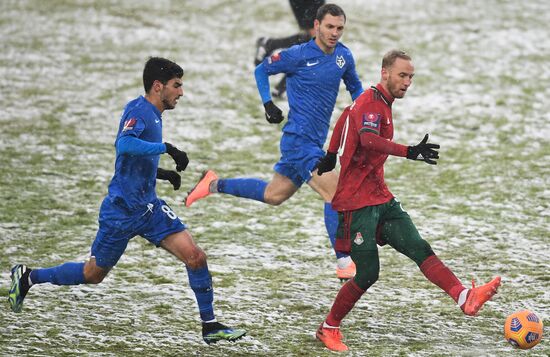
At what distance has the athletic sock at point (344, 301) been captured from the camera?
6.30m

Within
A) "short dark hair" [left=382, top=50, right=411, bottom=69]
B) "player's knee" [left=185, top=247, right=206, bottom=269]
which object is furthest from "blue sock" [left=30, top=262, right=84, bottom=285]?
"short dark hair" [left=382, top=50, right=411, bottom=69]

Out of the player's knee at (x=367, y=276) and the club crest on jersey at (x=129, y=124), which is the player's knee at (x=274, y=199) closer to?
the player's knee at (x=367, y=276)

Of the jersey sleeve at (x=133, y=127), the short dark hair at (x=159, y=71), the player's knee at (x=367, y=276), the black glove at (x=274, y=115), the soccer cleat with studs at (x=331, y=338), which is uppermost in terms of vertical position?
the short dark hair at (x=159, y=71)

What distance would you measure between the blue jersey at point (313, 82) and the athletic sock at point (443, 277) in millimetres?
1898

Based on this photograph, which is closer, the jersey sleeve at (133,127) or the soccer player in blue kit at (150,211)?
the jersey sleeve at (133,127)

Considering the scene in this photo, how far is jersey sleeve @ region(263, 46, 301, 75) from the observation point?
25.7 ft

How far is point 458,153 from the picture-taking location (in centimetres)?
1177

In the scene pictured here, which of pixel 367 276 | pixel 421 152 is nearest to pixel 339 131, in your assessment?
pixel 421 152

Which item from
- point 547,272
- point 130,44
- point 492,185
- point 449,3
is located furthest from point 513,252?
point 449,3

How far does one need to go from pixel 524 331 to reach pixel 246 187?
309 cm

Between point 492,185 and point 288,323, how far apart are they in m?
4.53

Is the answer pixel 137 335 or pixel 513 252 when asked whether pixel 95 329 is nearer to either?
pixel 137 335

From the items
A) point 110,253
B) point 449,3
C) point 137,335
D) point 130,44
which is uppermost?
point 449,3

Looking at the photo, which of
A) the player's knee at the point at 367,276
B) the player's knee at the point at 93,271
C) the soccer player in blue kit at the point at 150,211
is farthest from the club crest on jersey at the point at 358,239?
the player's knee at the point at 93,271
